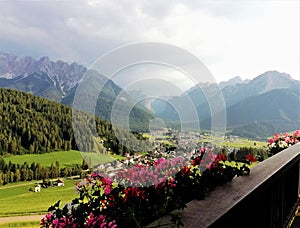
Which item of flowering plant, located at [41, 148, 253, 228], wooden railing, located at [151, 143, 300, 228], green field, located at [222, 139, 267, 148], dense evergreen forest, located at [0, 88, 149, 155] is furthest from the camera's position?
dense evergreen forest, located at [0, 88, 149, 155]

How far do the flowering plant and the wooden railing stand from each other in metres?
0.07

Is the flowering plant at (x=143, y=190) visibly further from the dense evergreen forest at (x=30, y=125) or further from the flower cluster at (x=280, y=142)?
the dense evergreen forest at (x=30, y=125)

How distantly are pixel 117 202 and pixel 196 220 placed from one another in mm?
319

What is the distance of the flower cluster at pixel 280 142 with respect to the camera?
12.5 ft

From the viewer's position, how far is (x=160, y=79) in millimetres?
1823

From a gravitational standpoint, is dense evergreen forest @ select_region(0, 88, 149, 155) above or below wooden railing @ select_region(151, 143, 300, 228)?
above

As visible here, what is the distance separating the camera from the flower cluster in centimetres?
382

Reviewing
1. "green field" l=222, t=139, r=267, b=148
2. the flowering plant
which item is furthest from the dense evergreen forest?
the flowering plant

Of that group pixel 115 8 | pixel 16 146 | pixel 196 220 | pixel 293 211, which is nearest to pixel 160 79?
pixel 196 220

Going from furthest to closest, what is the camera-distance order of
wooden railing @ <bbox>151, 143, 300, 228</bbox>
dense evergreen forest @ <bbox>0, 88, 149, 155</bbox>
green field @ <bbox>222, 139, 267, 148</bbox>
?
dense evergreen forest @ <bbox>0, 88, 149, 155</bbox>
green field @ <bbox>222, 139, 267, 148</bbox>
wooden railing @ <bbox>151, 143, 300, 228</bbox>

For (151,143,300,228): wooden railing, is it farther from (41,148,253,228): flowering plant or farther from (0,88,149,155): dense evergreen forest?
(0,88,149,155): dense evergreen forest

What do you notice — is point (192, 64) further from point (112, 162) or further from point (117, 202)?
point (117, 202)

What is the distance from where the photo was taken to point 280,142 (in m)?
3.91

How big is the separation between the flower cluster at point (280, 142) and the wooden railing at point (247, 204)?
0.86 m
